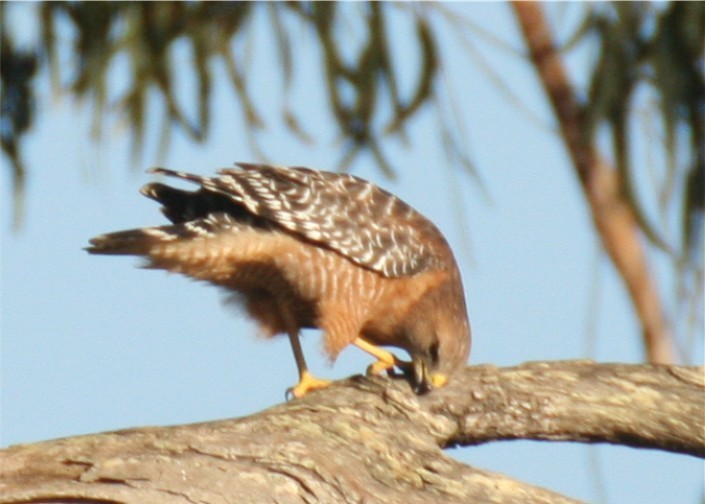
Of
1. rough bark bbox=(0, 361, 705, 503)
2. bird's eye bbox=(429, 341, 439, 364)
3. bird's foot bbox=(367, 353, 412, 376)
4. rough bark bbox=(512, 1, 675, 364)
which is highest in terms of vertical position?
rough bark bbox=(512, 1, 675, 364)

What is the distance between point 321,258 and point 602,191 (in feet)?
5.10

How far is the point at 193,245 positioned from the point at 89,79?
7.35ft

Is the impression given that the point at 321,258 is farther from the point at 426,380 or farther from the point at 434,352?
the point at 426,380

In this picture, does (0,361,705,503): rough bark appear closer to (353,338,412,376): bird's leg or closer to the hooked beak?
the hooked beak

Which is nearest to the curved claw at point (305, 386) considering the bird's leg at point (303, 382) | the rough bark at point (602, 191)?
the bird's leg at point (303, 382)

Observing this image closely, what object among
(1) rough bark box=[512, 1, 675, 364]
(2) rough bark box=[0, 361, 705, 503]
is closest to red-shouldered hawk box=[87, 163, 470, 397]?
(2) rough bark box=[0, 361, 705, 503]

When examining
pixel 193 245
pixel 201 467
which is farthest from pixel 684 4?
pixel 201 467

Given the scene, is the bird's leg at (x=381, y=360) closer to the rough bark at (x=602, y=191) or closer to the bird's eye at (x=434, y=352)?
the bird's eye at (x=434, y=352)

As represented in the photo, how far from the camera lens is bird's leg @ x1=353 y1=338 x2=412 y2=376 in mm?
4930

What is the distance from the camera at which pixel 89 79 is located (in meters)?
6.70

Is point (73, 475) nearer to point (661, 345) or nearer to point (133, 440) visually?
point (133, 440)

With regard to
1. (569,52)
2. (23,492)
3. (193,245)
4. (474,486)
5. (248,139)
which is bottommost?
(23,492)

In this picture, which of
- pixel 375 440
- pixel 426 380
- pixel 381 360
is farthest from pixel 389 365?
pixel 375 440

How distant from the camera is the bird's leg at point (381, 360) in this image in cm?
493
